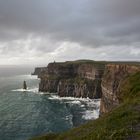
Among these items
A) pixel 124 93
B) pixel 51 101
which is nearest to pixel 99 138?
pixel 124 93

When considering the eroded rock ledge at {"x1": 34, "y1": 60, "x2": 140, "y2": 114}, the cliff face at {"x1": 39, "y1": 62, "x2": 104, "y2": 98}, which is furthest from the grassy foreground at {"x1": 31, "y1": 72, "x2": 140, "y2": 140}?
the cliff face at {"x1": 39, "y1": 62, "x2": 104, "y2": 98}

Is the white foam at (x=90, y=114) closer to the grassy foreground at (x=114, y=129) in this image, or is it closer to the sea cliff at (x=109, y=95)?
the sea cliff at (x=109, y=95)

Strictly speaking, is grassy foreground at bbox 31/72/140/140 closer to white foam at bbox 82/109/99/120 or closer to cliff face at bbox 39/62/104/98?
white foam at bbox 82/109/99/120

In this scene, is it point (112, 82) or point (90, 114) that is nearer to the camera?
point (112, 82)

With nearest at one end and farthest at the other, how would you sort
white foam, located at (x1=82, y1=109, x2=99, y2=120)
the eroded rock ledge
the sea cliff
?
the sea cliff → white foam, located at (x1=82, y1=109, x2=99, y2=120) → the eroded rock ledge

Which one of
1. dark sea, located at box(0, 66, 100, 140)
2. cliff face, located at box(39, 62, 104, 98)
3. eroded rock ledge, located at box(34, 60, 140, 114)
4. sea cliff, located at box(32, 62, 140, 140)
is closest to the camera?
sea cliff, located at box(32, 62, 140, 140)

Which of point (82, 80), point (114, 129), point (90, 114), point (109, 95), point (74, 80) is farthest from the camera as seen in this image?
point (74, 80)

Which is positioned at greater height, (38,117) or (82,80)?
(82,80)

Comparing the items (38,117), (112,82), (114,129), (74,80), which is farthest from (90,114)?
(114,129)

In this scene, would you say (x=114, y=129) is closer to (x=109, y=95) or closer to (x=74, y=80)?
(x=109, y=95)
